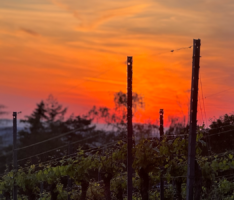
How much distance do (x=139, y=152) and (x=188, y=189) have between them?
4.38m

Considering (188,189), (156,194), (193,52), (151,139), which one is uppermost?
(193,52)

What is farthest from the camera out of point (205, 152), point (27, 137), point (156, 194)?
point (27, 137)

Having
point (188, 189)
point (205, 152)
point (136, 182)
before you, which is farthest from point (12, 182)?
point (205, 152)

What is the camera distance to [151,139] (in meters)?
21.3

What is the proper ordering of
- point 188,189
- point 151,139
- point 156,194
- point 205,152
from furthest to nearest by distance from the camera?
point 205,152 < point 156,194 < point 151,139 < point 188,189

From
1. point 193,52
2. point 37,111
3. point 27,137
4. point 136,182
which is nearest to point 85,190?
point 136,182

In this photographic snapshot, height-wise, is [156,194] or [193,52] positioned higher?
[193,52]

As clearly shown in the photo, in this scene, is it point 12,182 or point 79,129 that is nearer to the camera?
point 12,182

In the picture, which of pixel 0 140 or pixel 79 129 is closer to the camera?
pixel 79 129

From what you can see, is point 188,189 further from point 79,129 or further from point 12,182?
point 79,129

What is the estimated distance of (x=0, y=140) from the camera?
84125 mm

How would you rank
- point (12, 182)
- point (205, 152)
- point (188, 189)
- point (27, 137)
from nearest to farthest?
point (188, 189) → point (12, 182) → point (205, 152) → point (27, 137)

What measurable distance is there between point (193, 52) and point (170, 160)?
642 centimetres

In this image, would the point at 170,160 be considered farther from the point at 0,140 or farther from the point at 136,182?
the point at 0,140
